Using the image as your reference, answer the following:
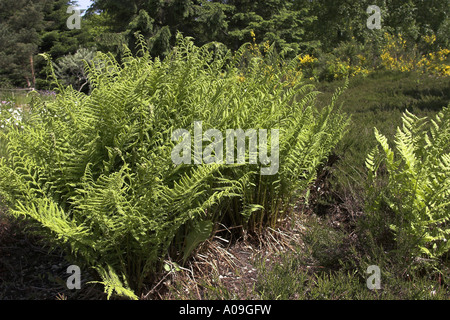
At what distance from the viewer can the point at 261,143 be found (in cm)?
249

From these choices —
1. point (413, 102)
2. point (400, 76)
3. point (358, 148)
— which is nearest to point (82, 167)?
point (358, 148)

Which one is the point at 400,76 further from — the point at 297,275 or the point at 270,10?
the point at 270,10

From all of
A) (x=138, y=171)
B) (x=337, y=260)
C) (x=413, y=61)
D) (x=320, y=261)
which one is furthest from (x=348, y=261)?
(x=413, y=61)

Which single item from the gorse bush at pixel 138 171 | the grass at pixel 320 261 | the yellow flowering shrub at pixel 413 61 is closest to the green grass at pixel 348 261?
the grass at pixel 320 261

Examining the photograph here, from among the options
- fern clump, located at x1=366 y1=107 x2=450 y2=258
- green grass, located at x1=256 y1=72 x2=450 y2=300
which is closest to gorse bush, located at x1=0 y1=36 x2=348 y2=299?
green grass, located at x1=256 y1=72 x2=450 y2=300

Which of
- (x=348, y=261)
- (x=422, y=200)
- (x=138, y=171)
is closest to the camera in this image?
(x=138, y=171)

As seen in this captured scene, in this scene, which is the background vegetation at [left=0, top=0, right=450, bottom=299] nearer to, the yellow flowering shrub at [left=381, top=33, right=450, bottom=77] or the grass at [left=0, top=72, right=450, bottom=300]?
the grass at [left=0, top=72, right=450, bottom=300]

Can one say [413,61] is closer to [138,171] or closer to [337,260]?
[337,260]

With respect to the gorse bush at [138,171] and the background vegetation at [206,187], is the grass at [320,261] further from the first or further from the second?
the gorse bush at [138,171]

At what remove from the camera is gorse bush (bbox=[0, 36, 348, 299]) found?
189 cm

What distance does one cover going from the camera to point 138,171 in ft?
6.80

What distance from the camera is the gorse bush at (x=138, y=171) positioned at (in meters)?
1.89

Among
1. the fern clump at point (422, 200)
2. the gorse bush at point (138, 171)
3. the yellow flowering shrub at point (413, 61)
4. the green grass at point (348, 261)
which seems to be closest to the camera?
the gorse bush at point (138, 171)

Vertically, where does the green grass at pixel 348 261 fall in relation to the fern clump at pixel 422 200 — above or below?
below
